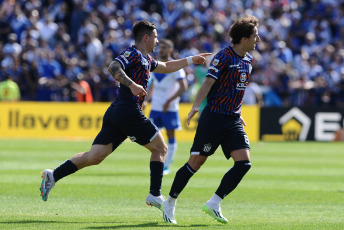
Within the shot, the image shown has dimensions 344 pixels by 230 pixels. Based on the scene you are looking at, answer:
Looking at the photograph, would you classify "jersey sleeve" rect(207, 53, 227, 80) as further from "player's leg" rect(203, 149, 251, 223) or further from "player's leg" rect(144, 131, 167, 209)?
"player's leg" rect(144, 131, 167, 209)

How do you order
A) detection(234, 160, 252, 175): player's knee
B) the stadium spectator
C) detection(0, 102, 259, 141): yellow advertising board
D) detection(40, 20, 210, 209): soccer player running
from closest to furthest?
detection(234, 160, 252, 175): player's knee, detection(40, 20, 210, 209): soccer player running, detection(0, 102, 259, 141): yellow advertising board, the stadium spectator

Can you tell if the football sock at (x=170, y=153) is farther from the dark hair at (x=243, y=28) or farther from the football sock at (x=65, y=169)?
the dark hair at (x=243, y=28)

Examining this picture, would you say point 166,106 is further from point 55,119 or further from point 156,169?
point 55,119

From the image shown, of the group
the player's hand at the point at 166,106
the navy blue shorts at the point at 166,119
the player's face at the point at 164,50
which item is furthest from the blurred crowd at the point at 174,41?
the player's face at the point at 164,50

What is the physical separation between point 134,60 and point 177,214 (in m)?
2.08

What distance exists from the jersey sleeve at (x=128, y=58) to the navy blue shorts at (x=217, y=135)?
1.10m

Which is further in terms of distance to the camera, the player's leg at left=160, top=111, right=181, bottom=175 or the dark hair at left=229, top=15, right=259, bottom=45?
the player's leg at left=160, top=111, right=181, bottom=175

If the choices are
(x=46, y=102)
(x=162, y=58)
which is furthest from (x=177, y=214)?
(x=46, y=102)

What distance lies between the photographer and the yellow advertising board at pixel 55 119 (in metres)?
26.7

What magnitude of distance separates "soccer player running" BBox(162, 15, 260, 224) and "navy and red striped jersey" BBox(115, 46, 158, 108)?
0.86 meters

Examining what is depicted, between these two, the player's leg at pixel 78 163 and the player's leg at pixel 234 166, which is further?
the player's leg at pixel 78 163

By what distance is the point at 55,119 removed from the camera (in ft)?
88.8

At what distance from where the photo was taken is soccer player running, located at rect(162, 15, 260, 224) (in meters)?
8.66

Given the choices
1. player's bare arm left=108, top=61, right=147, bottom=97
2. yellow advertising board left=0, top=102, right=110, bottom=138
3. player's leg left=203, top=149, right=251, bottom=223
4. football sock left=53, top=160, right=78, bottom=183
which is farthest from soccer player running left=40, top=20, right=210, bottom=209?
yellow advertising board left=0, top=102, right=110, bottom=138
